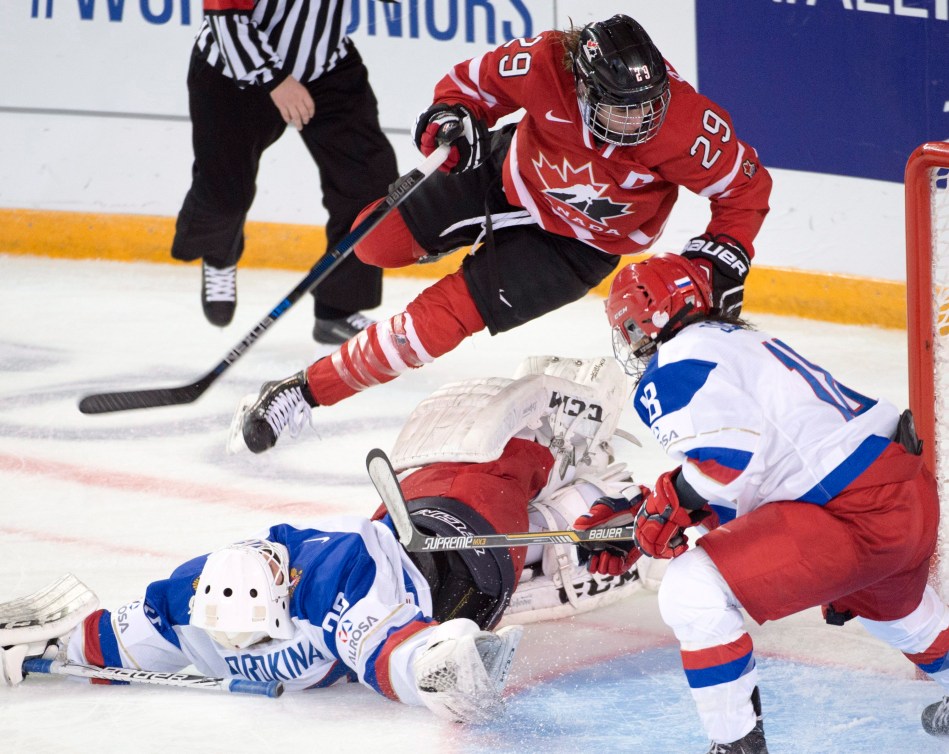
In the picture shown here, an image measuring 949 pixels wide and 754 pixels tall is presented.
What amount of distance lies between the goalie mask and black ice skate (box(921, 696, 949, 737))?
735mm

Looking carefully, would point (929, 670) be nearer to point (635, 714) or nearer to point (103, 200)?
point (635, 714)

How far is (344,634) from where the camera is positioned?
2486 mm

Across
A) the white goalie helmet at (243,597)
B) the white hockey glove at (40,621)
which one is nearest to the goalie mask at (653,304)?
the white goalie helmet at (243,597)

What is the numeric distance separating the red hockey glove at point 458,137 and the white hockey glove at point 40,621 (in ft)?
3.89

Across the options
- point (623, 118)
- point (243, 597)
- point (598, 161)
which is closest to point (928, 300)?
point (623, 118)

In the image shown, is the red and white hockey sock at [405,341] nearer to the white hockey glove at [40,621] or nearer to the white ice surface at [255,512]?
the white ice surface at [255,512]

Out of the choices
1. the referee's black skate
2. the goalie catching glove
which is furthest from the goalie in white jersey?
the referee's black skate

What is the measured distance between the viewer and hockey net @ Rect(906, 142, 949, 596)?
263cm

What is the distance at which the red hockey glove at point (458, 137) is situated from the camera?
129 inches

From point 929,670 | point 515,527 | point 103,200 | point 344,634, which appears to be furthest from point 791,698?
point 103,200

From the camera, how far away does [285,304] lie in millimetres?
3527

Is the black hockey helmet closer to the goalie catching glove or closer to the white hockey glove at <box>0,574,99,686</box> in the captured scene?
the goalie catching glove

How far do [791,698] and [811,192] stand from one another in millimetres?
2456

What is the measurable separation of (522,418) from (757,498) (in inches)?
30.9
